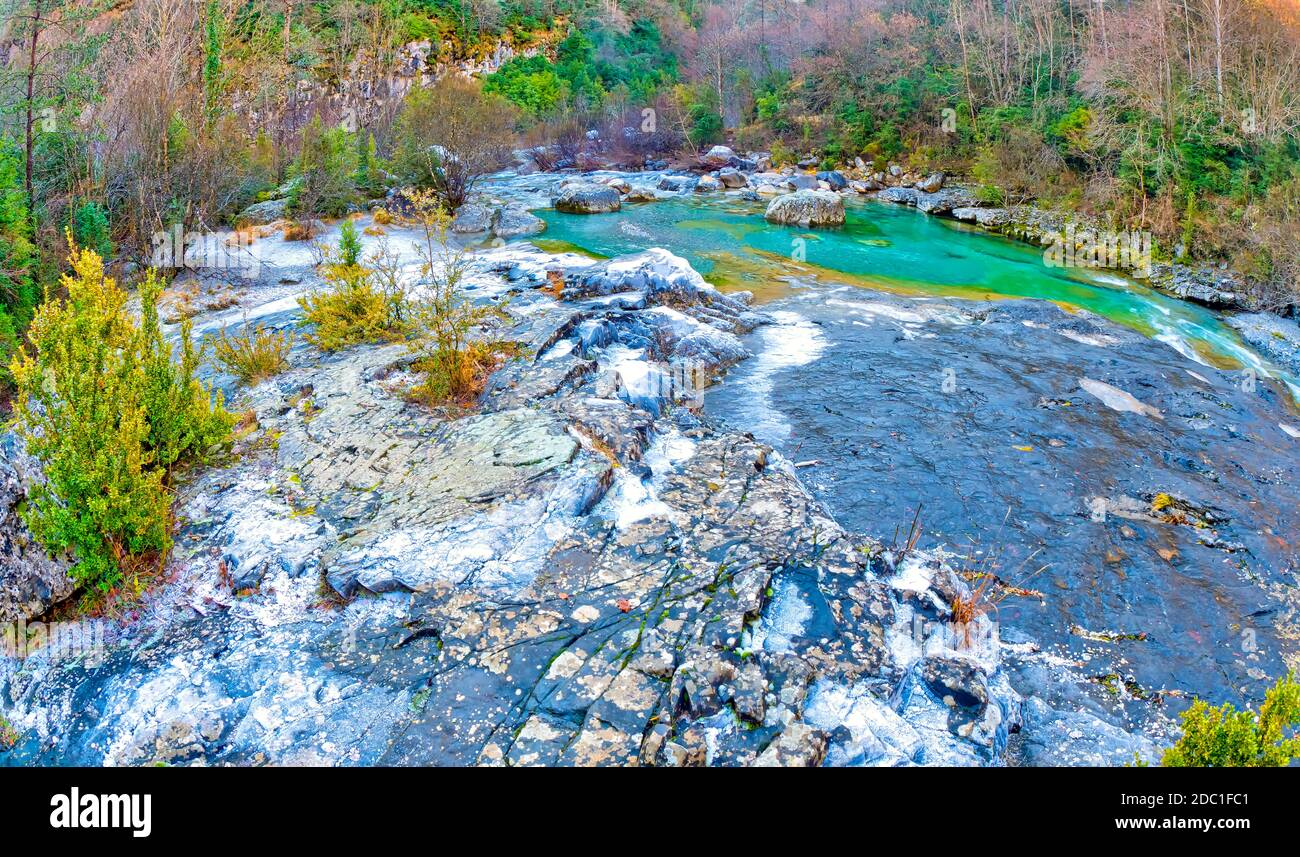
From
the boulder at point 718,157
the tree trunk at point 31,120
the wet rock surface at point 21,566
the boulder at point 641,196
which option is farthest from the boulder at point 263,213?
the boulder at point 718,157

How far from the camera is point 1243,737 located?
3.11 meters

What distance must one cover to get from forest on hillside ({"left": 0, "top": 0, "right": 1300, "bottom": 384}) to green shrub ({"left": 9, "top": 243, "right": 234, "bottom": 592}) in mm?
3784

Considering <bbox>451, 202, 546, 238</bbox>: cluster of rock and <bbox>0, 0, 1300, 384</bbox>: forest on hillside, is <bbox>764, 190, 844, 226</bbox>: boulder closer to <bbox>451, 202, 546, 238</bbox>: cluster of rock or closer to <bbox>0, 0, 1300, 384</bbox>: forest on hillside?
<bbox>0, 0, 1300, 384</bbox>: forest on hillside

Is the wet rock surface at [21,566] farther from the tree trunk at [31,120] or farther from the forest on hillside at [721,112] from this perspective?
the tree trunk at [31,120]

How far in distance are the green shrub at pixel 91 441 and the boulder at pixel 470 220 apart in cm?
1221

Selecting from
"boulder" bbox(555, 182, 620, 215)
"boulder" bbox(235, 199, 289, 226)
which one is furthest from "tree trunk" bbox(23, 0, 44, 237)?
"boulder" bbox(555, 182, 620, 215)

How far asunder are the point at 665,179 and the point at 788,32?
51.9 feet

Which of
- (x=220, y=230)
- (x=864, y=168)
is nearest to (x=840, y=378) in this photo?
(x=220, y=230)

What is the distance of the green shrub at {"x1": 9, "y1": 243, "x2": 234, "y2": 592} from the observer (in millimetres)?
4395

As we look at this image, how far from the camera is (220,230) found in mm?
14422

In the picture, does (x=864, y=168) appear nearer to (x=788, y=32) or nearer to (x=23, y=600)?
(x=788, y=32)

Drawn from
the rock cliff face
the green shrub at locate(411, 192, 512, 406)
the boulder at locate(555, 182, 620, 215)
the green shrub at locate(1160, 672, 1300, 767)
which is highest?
the boulder at locate(555, 182, 620, 215)

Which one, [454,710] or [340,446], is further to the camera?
[340,446]

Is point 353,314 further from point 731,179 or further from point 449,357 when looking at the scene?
point 731,179
